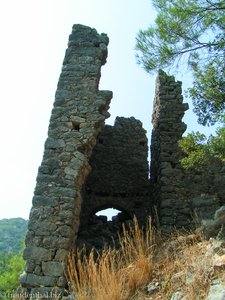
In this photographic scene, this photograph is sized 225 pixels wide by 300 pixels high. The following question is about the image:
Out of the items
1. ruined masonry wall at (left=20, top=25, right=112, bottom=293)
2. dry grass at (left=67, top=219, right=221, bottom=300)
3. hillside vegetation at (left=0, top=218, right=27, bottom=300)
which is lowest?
hillside vegetation at (left=0, top=218, right=27, bottom=300)

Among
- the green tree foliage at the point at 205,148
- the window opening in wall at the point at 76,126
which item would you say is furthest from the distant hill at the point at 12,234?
the green tree foliage at the point at 205,148

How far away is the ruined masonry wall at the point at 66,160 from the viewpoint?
20.6 ft

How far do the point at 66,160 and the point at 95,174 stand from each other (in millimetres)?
4596

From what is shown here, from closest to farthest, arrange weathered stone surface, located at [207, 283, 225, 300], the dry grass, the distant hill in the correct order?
weathered stone surface, located at [207, 283, 225, 300] < the dry grass < the distant hill

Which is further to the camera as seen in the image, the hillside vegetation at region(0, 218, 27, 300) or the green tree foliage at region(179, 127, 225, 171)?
the hillside vegetation at region(0, 218, 27, 300)

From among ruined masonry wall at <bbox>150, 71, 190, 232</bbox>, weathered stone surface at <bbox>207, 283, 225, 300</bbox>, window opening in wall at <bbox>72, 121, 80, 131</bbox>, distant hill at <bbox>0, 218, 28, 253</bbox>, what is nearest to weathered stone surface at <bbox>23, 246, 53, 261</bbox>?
window opening in wall at <bbox>72, 121, 80, 131</bbox>

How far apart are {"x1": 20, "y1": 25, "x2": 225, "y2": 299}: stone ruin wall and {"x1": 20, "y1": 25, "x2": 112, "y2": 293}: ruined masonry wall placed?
0.05 ft

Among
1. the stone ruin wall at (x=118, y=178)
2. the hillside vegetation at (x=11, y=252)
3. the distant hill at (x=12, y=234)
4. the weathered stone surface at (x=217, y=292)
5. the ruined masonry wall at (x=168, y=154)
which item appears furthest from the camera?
the distant hill at (x=12, y=234)

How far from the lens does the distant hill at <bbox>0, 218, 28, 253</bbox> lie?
4197cm

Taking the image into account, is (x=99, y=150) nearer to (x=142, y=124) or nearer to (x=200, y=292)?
(x=142, y=124)

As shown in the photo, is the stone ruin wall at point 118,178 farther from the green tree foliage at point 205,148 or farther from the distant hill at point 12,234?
the distant hill at point 12,234

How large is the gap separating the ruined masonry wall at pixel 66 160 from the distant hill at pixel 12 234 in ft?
106

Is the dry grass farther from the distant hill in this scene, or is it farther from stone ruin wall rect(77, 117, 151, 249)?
the distant hill

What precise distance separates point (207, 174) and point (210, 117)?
101 inches
